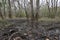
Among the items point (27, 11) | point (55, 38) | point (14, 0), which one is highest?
point (14, 0)

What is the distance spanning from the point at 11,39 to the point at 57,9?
6228 millimetres

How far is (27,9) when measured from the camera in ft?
31.1

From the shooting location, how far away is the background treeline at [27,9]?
9.06 m

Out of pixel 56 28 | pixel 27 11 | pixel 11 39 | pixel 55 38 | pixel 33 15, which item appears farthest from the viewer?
pixel 27 11

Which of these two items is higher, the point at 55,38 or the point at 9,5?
the point at 9,5

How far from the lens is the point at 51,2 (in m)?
10.0

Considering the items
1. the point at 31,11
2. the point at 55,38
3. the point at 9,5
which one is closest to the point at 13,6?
the point at 9,5

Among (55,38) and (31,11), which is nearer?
(55,38)

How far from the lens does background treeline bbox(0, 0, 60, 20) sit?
9.06 m

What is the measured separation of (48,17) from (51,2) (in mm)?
1070

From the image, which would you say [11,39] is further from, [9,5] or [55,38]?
[9,5]

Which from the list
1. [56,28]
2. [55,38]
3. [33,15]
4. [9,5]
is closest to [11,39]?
[55,38]

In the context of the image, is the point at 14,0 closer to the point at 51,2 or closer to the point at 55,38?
the point at 51,2

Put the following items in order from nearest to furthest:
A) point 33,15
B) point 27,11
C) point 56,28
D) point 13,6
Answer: point 56,28 → point 33,15 → point 27,11 → point 13,6
